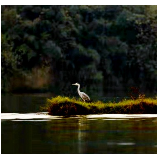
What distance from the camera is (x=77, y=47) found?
66.5 m

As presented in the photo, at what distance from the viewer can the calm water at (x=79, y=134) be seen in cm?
1570

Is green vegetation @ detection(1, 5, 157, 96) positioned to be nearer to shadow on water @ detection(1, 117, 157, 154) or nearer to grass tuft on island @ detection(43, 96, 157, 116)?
grass tuft on island @ detection(43, 96, 157, 116)

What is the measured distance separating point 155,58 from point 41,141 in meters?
52.3

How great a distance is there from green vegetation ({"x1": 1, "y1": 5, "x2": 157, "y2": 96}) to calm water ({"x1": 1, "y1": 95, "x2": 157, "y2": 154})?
114 ft

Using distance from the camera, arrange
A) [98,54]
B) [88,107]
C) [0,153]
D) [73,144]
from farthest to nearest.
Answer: [98,54] < [88,107] < [73,144] < [0,153]

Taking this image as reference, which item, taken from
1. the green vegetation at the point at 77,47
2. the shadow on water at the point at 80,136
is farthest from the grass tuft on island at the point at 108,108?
the green vegetation at the point at 77,47

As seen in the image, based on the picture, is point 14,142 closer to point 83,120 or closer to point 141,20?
point 83,120

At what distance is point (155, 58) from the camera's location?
68938mm

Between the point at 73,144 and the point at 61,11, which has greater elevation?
the point at 61,11

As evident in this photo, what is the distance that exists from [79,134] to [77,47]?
4783 cm

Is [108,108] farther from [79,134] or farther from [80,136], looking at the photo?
[80,136]

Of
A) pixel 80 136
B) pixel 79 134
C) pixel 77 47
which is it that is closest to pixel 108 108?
pixel 79 134

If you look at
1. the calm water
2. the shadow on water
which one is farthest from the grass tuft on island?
the shadow on water

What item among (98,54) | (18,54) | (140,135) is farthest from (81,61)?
(140,135)
